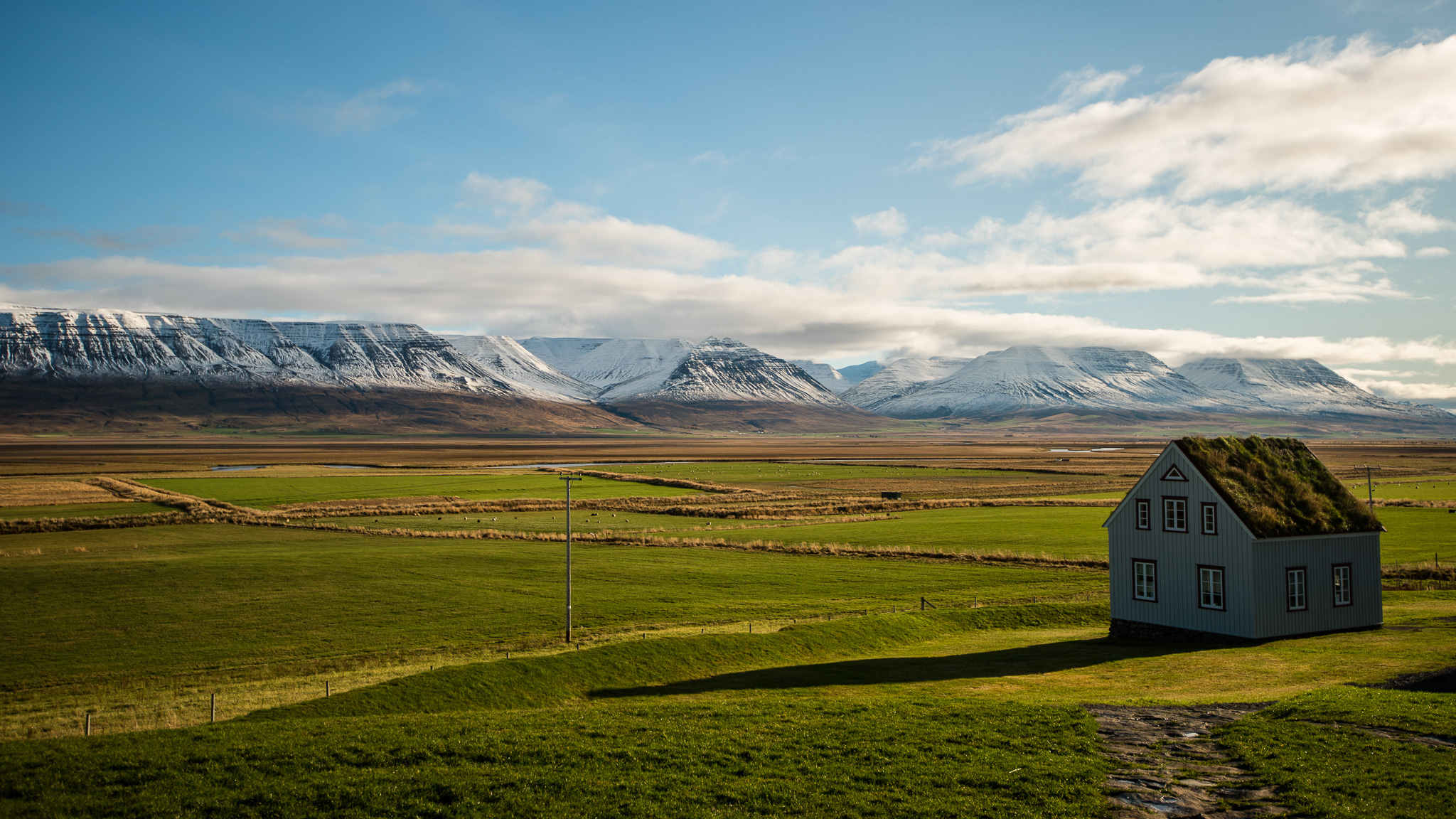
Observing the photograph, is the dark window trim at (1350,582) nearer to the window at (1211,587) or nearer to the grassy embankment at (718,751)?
the grassy embankment at (718,751)

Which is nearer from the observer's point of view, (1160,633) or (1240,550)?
(1240,550)

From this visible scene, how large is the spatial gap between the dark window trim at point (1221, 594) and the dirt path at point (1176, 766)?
11.8 m

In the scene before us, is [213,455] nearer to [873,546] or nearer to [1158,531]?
[873,546]

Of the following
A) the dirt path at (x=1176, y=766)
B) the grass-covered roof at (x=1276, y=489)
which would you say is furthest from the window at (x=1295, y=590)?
the dirt path at (x=1176, y=766)

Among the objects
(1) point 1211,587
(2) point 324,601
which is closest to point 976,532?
(1) point 1211,587

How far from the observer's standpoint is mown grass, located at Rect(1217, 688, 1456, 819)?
514 inches

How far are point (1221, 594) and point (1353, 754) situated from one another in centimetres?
1693

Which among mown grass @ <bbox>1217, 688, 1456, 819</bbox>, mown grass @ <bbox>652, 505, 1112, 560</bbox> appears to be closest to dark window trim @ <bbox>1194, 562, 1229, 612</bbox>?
mown grass @ <bbox>1217, 688, 1456, 819</bbox>

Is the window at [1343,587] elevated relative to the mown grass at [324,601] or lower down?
elevated

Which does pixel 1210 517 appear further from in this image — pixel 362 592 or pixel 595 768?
pixel 362 592

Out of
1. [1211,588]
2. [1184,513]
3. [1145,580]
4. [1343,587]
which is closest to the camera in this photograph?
[1211,588]

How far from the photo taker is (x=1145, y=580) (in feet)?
110

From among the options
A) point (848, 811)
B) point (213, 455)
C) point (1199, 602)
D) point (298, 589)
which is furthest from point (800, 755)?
point (213, 455)

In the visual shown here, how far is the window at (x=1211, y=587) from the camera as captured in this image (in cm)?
3105
